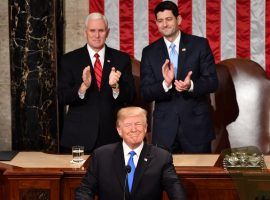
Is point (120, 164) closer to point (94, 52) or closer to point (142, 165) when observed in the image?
point (142, 165)

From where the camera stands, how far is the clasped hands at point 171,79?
4.30 metres

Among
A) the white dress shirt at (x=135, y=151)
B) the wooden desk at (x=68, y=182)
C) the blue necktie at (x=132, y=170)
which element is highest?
the white dress shirt at (x=135, y=151)

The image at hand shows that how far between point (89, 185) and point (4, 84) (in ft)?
10.6

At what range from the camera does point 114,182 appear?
11.4ft

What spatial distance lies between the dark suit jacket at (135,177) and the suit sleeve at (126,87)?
976 millimetres

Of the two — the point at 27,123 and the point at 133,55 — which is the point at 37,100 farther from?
the point at 133,55

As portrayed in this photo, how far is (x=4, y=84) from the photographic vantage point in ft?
21.1

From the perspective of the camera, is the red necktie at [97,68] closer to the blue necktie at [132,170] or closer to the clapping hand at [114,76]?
the clapping hand at [114,76]

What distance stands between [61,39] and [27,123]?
923 mm

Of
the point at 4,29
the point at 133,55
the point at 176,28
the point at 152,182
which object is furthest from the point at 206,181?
the point at 4,29

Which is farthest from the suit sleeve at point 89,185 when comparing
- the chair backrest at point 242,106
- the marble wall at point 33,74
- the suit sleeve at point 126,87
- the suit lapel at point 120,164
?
the marble wall at point 33,74

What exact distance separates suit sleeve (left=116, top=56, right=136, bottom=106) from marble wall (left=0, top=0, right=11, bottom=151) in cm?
217

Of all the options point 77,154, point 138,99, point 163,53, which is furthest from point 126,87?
point 138,99

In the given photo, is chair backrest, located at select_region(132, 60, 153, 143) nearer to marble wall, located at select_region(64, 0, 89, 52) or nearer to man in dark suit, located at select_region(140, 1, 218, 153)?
marble wall, located at select_region(64, 0, 89, 52)
